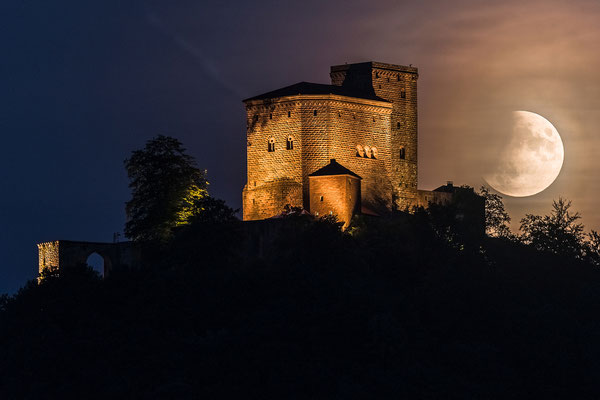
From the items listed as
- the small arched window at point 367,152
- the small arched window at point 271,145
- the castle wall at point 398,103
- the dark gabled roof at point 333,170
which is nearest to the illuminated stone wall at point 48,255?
the small arched window at point 271,145

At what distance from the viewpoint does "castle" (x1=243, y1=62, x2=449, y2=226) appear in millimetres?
73125

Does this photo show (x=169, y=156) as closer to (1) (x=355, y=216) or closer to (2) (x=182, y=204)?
(2) (x=182, y=204)

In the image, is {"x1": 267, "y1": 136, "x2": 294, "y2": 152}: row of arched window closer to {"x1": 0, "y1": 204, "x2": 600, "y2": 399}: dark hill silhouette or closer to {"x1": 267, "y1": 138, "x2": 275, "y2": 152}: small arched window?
{"x1": 267, "y1": 138, "x2": 275, "y2": 152}: small arched window

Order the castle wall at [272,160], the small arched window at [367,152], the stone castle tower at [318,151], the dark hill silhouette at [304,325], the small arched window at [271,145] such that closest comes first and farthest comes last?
1. the dark hill silhouette at [304,325]
2. the stone castle tower at [318,151]
3. the castle wall at [272,160]
4. the small arched window at [271,145]
5. the small arched window at [367,152]

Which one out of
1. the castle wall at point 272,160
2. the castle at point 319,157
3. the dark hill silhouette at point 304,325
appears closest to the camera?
the dark hill silhouette at point 304,325

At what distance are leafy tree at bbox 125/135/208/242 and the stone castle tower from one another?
3841 mm

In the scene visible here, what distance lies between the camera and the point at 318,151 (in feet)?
245

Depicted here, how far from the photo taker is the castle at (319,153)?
7312 cm

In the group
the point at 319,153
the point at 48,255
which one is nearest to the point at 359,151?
the point at 319,153

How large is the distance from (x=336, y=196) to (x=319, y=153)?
10.5ft

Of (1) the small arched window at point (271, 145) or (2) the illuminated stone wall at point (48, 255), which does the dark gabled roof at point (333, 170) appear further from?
(2) the illuminated stone wall at point (48, 255)

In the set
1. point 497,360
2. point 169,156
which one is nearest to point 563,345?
point 497,360

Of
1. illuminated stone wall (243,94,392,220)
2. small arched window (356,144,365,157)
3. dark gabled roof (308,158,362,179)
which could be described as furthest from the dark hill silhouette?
small arched window (356,144,365,157)

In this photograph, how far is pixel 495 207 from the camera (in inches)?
3216
